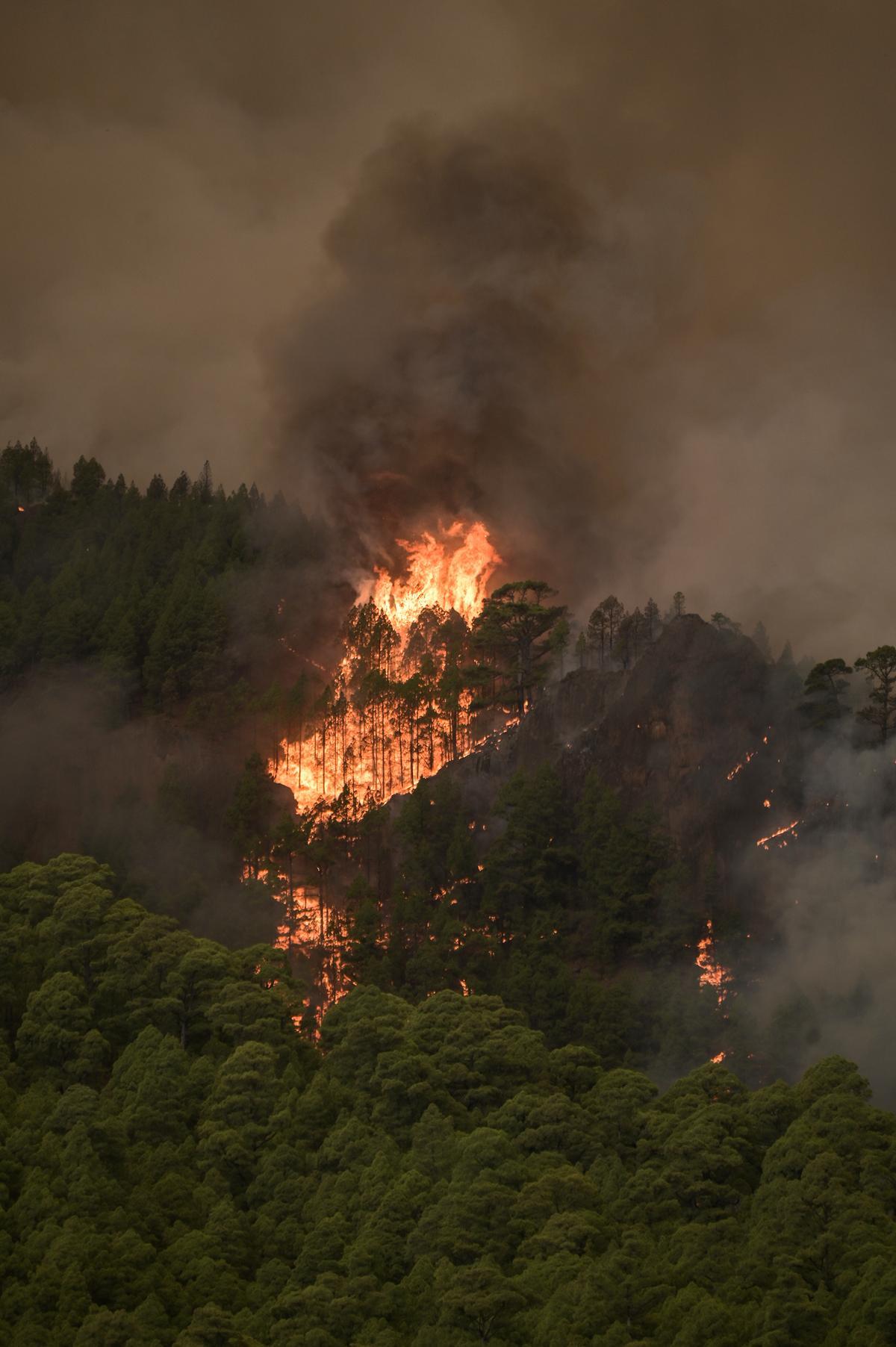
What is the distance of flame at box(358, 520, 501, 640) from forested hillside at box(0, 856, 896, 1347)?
44615 millimetres

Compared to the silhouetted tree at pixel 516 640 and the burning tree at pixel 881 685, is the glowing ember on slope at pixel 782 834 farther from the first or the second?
the silhouetted tree at pixel 516 640

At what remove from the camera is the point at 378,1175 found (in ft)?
261

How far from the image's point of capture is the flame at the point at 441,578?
138 m

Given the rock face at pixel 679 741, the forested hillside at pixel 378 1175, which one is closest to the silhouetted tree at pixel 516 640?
the rock face at pixel 679 741

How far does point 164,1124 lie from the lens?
83.2 metres

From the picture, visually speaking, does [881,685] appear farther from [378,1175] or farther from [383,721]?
[378,1175]

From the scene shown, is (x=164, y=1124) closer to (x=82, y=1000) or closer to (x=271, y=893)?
(x=82, y=1000)

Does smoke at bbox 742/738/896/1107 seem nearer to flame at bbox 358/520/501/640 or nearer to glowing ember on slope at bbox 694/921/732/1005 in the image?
glowing ember on slope at bbox 694/921/732/1005

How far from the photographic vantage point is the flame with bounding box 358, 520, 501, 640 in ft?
452

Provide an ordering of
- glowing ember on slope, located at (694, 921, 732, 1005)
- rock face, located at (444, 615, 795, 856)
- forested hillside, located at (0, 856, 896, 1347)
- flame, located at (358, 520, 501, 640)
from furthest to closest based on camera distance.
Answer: flame, located at (358, 520, 501, 640), rock face, located at (444, 615, 795, 856), glowing ember on slope, located at (694, 921, 732, 1005), forested hillside, located at (0, 856, 896, 1347)

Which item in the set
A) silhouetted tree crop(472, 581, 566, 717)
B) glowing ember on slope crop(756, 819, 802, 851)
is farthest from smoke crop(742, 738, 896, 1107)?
silhouetted tree crop(472, 581, 566, 717)

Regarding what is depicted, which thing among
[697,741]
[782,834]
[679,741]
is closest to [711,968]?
[782,834]

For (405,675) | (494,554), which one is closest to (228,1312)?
(405,675)

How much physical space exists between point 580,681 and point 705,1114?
1469 inches
